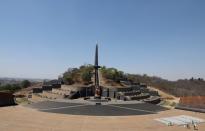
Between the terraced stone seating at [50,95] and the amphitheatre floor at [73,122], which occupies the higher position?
the terraced stone seating at [50,95]

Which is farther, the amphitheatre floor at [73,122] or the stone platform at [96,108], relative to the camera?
the stone platform at [96,108]

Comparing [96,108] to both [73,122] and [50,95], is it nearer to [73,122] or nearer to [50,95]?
[73,122]

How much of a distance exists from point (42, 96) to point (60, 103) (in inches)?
525

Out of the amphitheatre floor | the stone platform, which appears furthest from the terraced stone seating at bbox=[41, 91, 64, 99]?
the amphitheatre floor

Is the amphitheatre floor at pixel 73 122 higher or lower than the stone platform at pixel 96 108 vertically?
lower

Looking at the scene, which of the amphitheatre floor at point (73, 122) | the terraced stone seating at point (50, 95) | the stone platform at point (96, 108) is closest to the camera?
the amphitheatre floor at point (73, 122)

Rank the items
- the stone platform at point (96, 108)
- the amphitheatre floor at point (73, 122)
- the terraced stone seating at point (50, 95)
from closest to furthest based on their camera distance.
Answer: the amphitheatre floor at point (73, 122)
the stone platform at point (96, 108)
the terraced stone seating at point (50, 95)

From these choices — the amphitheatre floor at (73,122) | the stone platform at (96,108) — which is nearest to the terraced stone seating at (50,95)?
Answer: the stone platform at (96,108)

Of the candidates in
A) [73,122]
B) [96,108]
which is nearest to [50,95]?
[96,108]

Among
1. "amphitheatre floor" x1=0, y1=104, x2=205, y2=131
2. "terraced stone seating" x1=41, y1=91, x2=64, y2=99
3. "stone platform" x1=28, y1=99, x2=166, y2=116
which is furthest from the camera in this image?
"terraced stone seating" x1=41, y1=91, x2=64, y2=99

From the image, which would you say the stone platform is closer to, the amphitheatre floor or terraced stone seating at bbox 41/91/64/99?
the amphitheatre floor

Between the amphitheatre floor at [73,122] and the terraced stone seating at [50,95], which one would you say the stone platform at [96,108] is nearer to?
the amphitheatre floor at [73,122]

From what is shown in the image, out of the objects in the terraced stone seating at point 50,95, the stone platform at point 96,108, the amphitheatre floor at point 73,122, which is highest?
the terraced stone seating at point 50,95

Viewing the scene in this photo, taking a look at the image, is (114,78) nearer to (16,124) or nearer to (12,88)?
(12,88)
